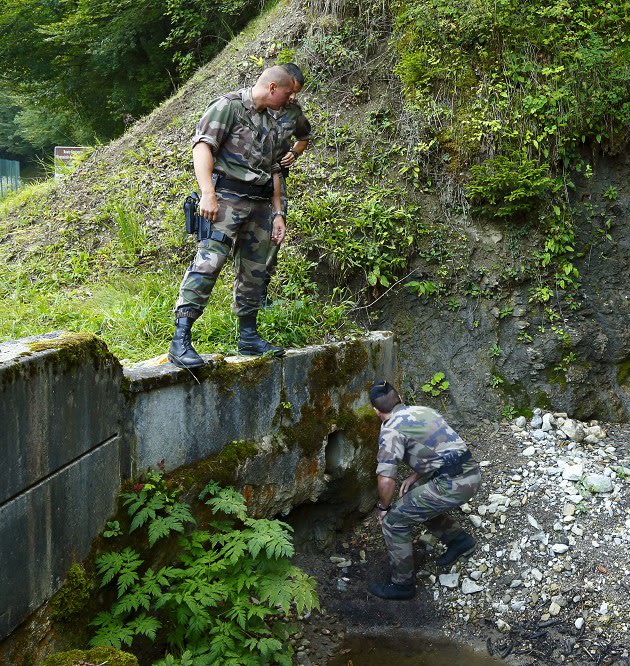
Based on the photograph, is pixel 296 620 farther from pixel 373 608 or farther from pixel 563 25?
pixel 563 25

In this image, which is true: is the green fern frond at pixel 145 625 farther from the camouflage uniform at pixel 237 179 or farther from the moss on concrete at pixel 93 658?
the camouflage uniform at pixel 237 179

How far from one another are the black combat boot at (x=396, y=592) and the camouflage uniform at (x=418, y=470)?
42 mm

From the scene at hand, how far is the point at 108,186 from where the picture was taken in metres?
8.43

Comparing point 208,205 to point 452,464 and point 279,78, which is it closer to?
point 279,78

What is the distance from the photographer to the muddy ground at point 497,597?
15.2ft

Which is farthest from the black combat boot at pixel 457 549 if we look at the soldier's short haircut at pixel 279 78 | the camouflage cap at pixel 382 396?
the soldier's short haircut at pixel 279 78

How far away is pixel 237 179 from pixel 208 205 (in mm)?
346

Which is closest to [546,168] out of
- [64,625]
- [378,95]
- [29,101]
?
[378,95]

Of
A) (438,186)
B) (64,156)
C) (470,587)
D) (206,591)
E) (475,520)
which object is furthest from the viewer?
(64,156)

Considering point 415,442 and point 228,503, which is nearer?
point 228,503

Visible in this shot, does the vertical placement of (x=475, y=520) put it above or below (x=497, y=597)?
above

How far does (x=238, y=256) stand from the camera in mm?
4707


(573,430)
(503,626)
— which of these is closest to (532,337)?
(573,430)

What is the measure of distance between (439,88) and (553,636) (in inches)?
223
